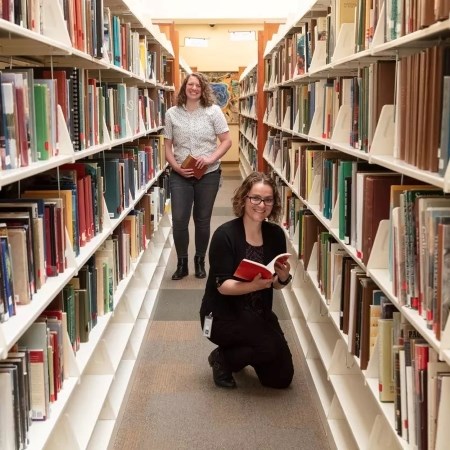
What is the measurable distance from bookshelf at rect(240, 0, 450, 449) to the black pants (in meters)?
0.19

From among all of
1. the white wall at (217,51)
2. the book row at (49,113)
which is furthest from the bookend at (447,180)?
the white wall at (217,51)

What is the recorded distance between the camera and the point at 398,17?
202 centimetres

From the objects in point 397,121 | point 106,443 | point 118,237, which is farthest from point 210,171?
point 397,121

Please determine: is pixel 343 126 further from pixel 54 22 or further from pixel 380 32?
pixel 54 22

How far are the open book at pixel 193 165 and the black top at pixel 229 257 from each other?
1655 millimetres

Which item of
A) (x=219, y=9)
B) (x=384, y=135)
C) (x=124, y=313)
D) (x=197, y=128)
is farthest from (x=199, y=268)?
(x=219, y=9)

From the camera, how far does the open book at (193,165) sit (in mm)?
4848

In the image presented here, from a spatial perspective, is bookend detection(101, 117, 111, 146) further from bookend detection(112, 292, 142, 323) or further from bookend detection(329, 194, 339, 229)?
bookend detection(329, 194, 339, 229)

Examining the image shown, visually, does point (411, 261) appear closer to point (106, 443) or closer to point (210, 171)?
point (106, 443)

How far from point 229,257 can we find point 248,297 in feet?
0.91

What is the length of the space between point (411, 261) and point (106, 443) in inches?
59.3

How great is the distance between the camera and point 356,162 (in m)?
2.77

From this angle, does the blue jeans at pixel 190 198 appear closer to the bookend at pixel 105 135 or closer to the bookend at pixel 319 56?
the bookend at pixel 319 56

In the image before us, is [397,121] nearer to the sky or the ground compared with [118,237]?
nearer to the sky
